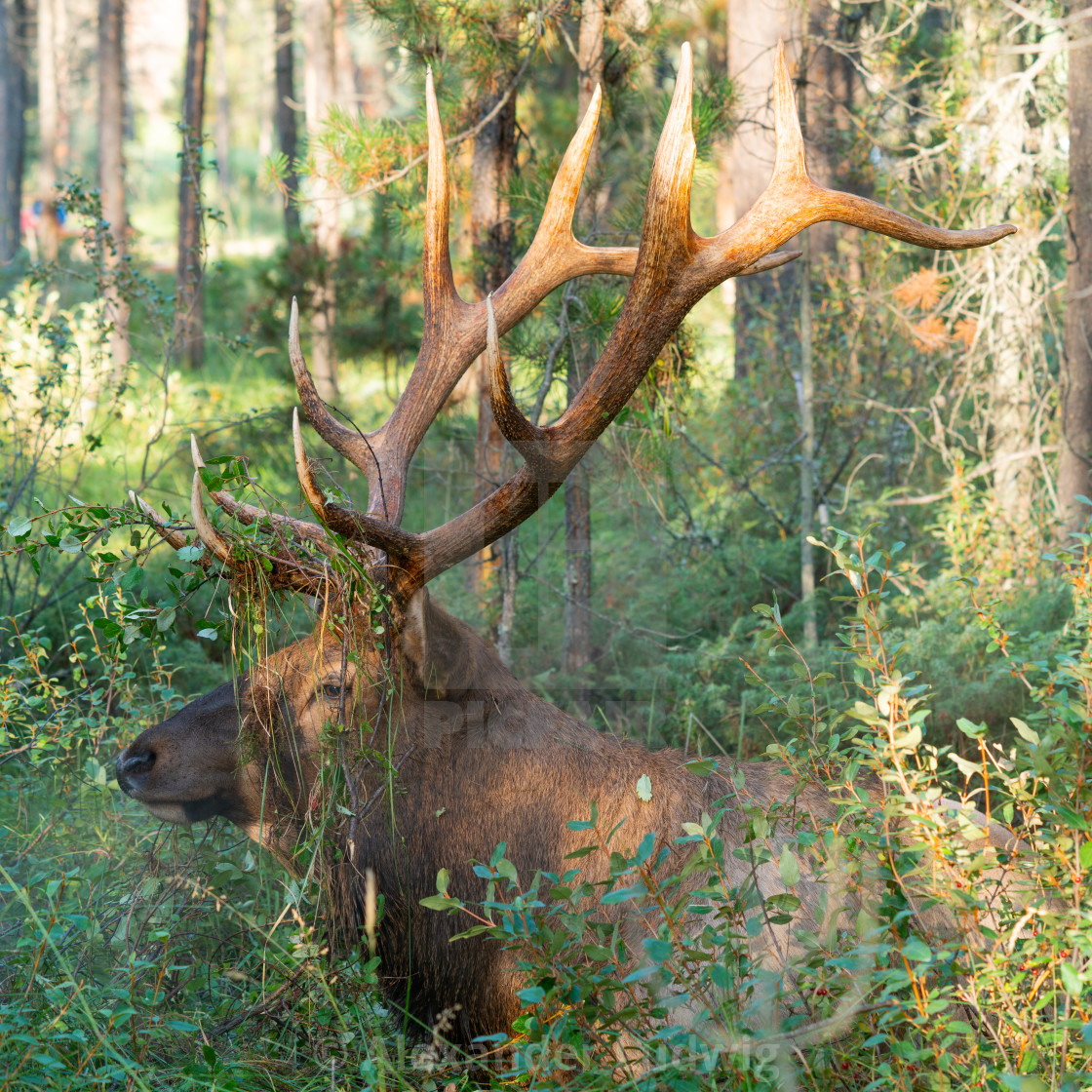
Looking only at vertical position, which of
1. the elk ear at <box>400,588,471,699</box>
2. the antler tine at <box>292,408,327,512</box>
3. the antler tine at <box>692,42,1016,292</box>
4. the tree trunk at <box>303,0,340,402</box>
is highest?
the tree trunk at <box>303,0,340,402</box>

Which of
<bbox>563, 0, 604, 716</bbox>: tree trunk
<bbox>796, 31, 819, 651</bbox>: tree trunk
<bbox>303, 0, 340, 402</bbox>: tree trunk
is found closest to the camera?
<bbox>563, 0, 604, 716</bbox>: tree trunk

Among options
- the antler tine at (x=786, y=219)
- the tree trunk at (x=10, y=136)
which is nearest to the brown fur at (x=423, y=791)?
the antler tine at (x=786, y=219)

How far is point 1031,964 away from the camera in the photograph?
2.12m

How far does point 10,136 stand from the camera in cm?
2325

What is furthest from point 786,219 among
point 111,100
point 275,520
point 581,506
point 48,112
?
point 48,112

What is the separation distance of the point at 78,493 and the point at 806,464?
5.32 metres

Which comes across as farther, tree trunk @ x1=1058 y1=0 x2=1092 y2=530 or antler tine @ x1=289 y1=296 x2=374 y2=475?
tree trunk @ x1=1058 y1=0 x2=1092 y2=530

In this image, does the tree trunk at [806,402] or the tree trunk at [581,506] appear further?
the tree trunk at [806,402]

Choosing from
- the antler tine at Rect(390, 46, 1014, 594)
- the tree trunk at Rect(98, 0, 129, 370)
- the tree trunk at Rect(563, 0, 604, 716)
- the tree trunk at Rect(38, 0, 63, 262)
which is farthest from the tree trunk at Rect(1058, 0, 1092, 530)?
the tree trunk at Rect(38, 0, 63, 262)

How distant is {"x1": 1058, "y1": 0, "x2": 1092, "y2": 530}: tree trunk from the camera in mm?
5773

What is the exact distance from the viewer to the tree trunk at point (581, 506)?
17.8 ft

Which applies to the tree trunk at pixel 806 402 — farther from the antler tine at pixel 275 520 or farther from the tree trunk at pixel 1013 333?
the antler tine at pixel 275 520

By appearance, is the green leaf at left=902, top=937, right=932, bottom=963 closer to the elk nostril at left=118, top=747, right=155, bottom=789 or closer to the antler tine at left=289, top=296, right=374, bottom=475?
the elk nostril at left=118, top=747, right=155, bottom=789

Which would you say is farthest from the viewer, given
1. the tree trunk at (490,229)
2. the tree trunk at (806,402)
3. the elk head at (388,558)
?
the tree trunk at (806,402)
